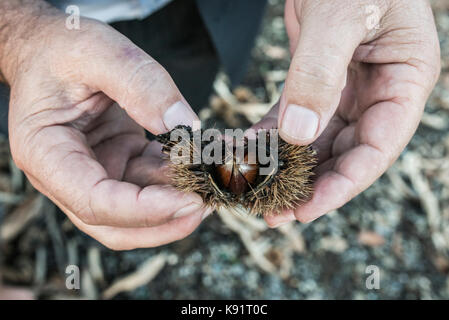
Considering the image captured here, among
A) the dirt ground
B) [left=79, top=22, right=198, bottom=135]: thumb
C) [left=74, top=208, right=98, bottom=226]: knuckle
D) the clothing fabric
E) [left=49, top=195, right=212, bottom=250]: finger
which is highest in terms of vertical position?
the clothing fabric

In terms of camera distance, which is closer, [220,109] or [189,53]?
[189,53]

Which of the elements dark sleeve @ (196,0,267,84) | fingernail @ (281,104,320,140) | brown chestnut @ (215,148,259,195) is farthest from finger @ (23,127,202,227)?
dark sleeve @ (196,0,267,84)

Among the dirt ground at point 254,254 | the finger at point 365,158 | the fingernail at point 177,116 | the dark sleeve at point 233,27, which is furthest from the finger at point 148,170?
the dark sleeve at point 233,27

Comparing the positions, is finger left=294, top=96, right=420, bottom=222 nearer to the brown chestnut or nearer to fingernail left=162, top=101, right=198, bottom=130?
the brown chestnut

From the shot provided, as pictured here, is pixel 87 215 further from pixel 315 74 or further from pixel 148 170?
pixel 315 74

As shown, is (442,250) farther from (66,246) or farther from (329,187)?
(66,246)

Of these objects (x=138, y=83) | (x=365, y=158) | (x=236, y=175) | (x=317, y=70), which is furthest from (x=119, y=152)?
(x=365, y=158)
